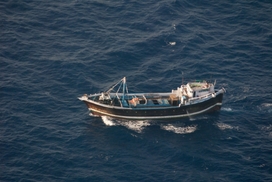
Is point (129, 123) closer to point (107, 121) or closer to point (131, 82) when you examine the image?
point (107, 121)

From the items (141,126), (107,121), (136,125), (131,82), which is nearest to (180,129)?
(141,126)

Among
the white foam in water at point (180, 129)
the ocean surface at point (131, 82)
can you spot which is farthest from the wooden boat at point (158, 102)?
the white foam in water at point (180, 129)

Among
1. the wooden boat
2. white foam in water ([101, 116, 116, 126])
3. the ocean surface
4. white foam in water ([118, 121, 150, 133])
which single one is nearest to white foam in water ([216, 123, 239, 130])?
the ocean surface

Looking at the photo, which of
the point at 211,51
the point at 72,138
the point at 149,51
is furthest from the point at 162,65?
the point at 72,138

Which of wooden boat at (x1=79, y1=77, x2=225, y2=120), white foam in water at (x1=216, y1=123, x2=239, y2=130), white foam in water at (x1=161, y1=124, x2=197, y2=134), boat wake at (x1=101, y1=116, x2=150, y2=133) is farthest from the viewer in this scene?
wooden boat at (x1=79, y1=77, x2=225, y2=120)

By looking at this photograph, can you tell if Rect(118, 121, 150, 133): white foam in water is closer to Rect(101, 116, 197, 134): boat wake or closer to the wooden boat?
Rect(101, 116, 197, 134): boat wake

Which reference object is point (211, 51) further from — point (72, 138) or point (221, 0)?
point (72, 138)
